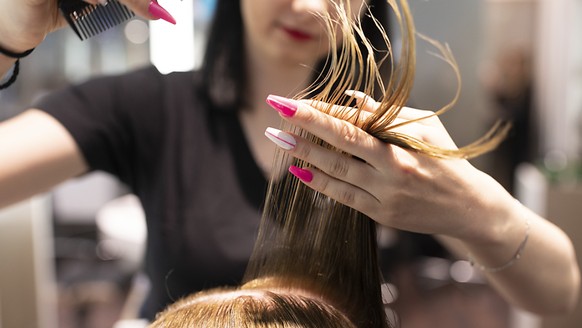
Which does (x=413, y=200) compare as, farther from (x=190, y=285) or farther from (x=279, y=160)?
(x=190, y=285)

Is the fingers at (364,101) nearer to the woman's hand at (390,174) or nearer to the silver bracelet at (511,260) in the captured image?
the woman's hand at (390,174)

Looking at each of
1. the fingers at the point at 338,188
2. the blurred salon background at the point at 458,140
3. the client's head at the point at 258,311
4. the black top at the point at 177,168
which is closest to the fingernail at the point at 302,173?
the fingers at the point at 338,188

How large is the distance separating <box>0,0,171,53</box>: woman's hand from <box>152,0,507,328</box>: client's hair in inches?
7.1

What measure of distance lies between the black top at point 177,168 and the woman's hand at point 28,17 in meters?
0.31

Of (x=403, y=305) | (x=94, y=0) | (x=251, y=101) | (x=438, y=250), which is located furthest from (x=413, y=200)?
(x=438, y=250)

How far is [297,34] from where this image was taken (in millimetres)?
737

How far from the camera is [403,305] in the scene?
10.4 ft

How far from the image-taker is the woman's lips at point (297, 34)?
2.40 feet

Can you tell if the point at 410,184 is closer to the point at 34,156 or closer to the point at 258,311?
the point at 258,311

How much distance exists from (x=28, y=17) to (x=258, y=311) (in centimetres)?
38

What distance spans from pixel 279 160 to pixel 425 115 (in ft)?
0.50

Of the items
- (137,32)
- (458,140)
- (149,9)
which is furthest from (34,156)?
(137,32)

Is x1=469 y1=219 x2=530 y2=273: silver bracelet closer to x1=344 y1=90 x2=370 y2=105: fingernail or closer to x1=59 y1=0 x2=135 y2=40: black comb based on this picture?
x1=344 y1=90 x2=370 y2=105: fingernail

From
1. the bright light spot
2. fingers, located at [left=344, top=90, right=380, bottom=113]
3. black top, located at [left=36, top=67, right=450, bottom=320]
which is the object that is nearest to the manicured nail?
fingers, located at [left=344, top=90, right=380, bottom=113]
